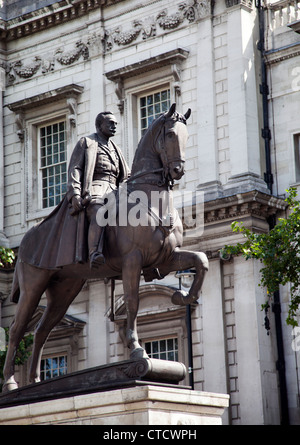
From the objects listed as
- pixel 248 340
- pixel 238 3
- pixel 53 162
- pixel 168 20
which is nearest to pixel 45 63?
pixel 53 162

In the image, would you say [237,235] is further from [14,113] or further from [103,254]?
[103,254]

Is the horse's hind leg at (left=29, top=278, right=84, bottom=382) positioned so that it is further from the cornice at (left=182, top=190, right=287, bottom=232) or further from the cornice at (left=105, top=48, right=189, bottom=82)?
the cornice at (left=105, top=48, right=189, bottom=82)

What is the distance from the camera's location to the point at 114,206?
12000 millimetres

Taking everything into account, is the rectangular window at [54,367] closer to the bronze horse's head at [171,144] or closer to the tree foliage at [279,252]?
the tree foliage at [279,252]

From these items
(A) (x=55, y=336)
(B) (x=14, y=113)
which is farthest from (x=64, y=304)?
(B) (x=14, y=113)

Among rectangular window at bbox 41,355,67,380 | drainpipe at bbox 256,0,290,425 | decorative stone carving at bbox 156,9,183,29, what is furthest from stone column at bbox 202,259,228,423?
decorative stone carving at bbox 156,9,183,29

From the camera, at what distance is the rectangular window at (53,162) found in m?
29.0

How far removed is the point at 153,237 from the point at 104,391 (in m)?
1.90

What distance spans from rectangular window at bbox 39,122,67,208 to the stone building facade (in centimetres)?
→ 5

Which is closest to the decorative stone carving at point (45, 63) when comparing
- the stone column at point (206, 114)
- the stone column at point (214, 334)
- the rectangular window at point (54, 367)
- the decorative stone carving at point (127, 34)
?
the decorative stone carving at point (127, 34)

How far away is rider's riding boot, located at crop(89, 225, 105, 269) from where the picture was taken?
11734 mm

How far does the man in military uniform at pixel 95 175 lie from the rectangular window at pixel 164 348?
12977 millimetres

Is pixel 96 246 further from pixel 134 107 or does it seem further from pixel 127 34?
pixel 127 34

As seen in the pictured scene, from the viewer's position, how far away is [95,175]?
12.7 meters
